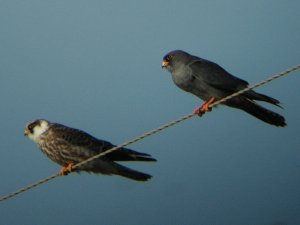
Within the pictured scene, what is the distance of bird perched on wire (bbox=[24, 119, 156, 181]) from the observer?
7453 mm

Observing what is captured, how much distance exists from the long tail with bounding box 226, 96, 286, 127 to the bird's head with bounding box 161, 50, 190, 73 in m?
0.93

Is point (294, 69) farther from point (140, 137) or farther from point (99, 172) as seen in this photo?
point (99, 172)

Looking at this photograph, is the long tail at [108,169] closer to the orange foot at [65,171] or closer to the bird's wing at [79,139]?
the orange foot at [65,171]

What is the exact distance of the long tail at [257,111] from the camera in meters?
6.86

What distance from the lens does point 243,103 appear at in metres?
7.50

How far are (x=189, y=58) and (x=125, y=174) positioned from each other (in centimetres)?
194

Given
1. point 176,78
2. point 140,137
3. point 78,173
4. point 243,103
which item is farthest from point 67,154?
point 140,137

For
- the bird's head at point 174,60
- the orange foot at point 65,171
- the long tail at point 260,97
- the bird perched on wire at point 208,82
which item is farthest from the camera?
the bird's head at point 174,60

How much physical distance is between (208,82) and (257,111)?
0.79 metres

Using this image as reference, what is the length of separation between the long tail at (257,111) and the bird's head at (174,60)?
930 mm

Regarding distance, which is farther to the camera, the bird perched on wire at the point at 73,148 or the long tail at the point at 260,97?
the bird perched on wire at the point at 73,148

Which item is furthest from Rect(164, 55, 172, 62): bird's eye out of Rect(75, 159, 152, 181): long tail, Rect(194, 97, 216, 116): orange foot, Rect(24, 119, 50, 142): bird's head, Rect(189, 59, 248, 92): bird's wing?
Rect(24, 119, 50, 142): bird's head

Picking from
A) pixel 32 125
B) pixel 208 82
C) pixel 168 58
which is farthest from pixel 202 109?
pixel 32 125

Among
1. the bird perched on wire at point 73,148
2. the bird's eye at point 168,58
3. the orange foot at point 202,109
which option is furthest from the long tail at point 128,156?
the bird's eye at point 168,58
